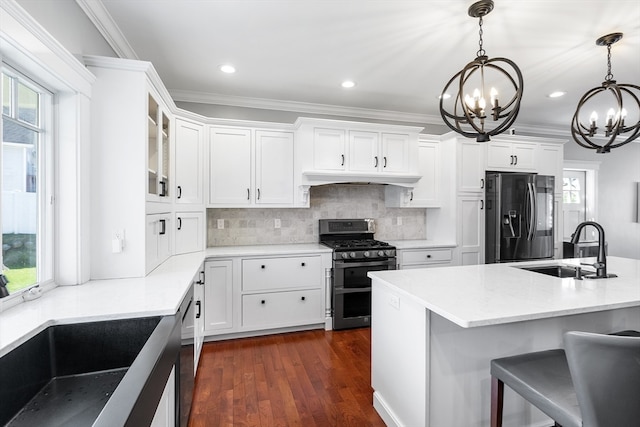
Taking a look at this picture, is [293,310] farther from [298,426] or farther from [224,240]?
[298,426]

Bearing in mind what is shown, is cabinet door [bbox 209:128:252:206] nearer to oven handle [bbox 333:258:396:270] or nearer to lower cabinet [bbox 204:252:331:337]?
lower cabinet [bbox 204:252:331:337]

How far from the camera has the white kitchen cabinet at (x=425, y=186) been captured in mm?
4098

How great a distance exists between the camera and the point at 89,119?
1.95 metres

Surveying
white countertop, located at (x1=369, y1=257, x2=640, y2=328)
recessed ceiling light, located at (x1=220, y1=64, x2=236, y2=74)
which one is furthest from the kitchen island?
recessed ceiling light, located at (x1=220, y1=64, x2=236, y2=74)

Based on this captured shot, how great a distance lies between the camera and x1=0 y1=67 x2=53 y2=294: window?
4.76 ft

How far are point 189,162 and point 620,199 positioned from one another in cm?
684

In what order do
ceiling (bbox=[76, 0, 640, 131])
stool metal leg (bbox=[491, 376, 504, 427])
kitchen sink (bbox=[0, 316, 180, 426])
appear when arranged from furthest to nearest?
ceiling (bbox=[76, 0, 640, 131]) → stool metal leg (bbox=[491, 376, 504, 427]) → kitchen sink (bbox=[0, 316, 180, 426])

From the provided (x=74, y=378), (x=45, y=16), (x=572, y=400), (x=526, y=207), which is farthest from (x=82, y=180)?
(x=526, y=207)

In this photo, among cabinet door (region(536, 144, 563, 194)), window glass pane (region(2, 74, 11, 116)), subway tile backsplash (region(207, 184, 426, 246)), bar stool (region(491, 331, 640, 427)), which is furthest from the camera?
cabinet door (region(536, 144, 563, 194))

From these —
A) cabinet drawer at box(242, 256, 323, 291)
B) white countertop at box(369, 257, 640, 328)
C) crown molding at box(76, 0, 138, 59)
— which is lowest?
cabinet drawer at box(242, 256, 323, 291)

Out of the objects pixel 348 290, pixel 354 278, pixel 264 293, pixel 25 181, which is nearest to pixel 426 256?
pixel 354 278

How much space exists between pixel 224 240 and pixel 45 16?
2.54 m

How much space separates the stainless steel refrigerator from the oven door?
155 cm

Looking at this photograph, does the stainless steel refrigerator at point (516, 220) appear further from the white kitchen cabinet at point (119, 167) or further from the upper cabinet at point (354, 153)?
the white kitchen cabinet at point (119, 167)
